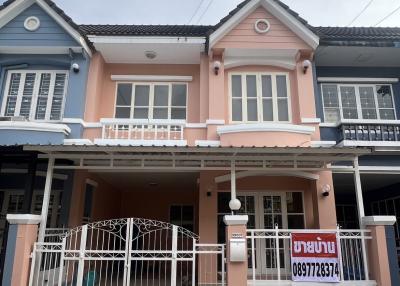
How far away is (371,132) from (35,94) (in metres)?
10.7

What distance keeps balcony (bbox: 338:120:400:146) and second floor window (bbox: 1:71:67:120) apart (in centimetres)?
888

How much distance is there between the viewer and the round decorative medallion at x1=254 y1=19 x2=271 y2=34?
39.0 ft

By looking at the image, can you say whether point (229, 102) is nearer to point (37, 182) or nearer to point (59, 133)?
point (59, 133)

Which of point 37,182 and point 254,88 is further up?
point 254,88

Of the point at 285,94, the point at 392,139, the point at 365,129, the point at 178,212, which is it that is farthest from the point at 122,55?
the point at 392,139

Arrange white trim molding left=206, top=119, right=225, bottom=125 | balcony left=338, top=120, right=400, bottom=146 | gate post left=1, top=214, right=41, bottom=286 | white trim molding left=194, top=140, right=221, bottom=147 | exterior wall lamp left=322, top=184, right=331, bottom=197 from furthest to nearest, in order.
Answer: white trim molding left=206, top=119, right=225, bottom=125 < balcony left=338, top=120, right=400, bottom=146 < white trim molding left=194, top=140, right=221, bottom=147 < exterior wall lamp left=322, top=184, right=331, bottom=197 < gate post left=1, top=214, right=41, bottom=286

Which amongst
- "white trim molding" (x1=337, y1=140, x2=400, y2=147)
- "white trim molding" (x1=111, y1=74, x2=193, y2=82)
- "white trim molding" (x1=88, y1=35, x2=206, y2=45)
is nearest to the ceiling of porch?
"white trim molding" (x1=111, y1=74, x2=193, y2=82)

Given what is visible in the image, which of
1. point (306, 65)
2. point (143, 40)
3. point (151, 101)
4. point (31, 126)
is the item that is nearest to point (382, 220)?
point (306, 65)

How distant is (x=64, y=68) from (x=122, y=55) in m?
1.95

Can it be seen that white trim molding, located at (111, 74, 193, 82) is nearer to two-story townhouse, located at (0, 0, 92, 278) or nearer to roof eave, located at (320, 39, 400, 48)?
two-story townhouse, located at (0, 0, 92, 278)

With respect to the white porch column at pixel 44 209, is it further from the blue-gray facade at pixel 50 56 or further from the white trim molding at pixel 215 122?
the white trim molding at pixel 215 122

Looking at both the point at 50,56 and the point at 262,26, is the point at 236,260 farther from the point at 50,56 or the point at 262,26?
the point at 50,56

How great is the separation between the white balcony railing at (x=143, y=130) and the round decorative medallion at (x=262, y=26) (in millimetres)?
3930

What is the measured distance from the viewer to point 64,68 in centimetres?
1202
